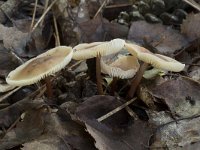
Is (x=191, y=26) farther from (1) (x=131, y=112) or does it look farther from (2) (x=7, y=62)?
(2) (x=7, y=62)

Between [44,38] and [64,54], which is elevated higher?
[64,54]

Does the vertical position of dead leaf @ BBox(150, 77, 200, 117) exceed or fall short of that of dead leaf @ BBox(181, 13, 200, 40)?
it falls short

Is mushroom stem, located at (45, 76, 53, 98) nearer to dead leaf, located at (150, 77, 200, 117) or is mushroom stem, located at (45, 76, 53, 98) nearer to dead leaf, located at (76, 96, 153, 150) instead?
dead leaf, located at (76, 96, 153, 150)

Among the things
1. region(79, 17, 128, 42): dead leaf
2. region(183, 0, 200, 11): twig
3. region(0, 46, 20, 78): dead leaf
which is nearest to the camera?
region(0, 46, 20, 78): dead leaf

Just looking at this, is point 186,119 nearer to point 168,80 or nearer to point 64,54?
→ point 168,80

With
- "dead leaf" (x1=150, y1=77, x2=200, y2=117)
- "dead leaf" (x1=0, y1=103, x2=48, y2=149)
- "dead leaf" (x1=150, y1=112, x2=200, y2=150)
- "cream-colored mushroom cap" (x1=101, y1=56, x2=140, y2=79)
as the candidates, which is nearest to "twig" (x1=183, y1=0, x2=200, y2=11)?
"dead leaf" (x1=150, y1=77, x2=200, y2=117)

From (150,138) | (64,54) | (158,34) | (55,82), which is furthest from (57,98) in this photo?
(158,34)

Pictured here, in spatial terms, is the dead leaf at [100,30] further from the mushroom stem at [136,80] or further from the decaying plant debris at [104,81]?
the mushroom stem at [136,80]

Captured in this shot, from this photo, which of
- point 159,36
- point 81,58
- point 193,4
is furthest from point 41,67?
point 193,4
